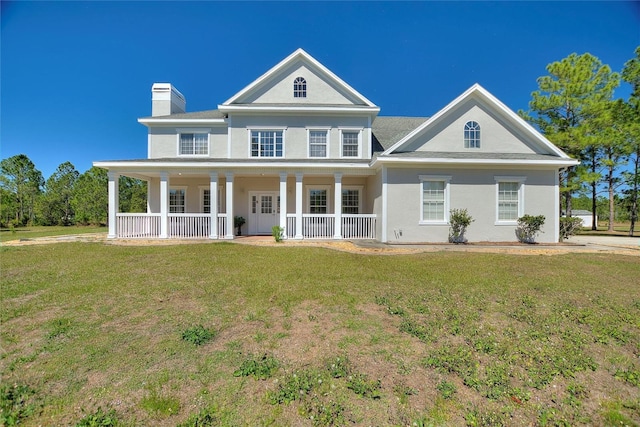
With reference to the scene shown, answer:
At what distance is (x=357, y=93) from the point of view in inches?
605

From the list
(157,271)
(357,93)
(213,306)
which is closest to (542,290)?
(213,306)

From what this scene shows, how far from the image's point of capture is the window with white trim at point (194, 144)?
645 inches

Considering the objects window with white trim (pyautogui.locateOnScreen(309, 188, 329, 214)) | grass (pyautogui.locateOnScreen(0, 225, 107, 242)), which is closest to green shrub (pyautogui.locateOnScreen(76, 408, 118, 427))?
window with white trim (pyautogui.locateOnScreen(309, 188, 329, 214))

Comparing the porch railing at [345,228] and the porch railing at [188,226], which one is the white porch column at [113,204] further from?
the porch railing at [345,228]

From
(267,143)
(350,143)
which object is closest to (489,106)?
(350,143)

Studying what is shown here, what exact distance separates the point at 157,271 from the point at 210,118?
11272mm

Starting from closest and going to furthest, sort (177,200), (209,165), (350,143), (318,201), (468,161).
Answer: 1. (468,161)
2. (209,165)
3. (350,143)
4. (318,201)
5. (177,200)

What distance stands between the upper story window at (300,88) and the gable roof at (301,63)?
87cm

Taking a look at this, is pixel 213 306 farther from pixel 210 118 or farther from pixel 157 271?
pixel 210 118

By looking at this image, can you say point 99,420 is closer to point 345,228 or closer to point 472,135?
point 345,228

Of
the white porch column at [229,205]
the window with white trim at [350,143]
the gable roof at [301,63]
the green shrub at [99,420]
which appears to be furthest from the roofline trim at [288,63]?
the green shrub at [99,420]

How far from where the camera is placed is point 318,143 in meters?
15.4

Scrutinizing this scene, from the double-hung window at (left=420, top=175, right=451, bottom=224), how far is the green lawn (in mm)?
5995

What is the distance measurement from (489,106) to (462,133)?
1.80 metres
